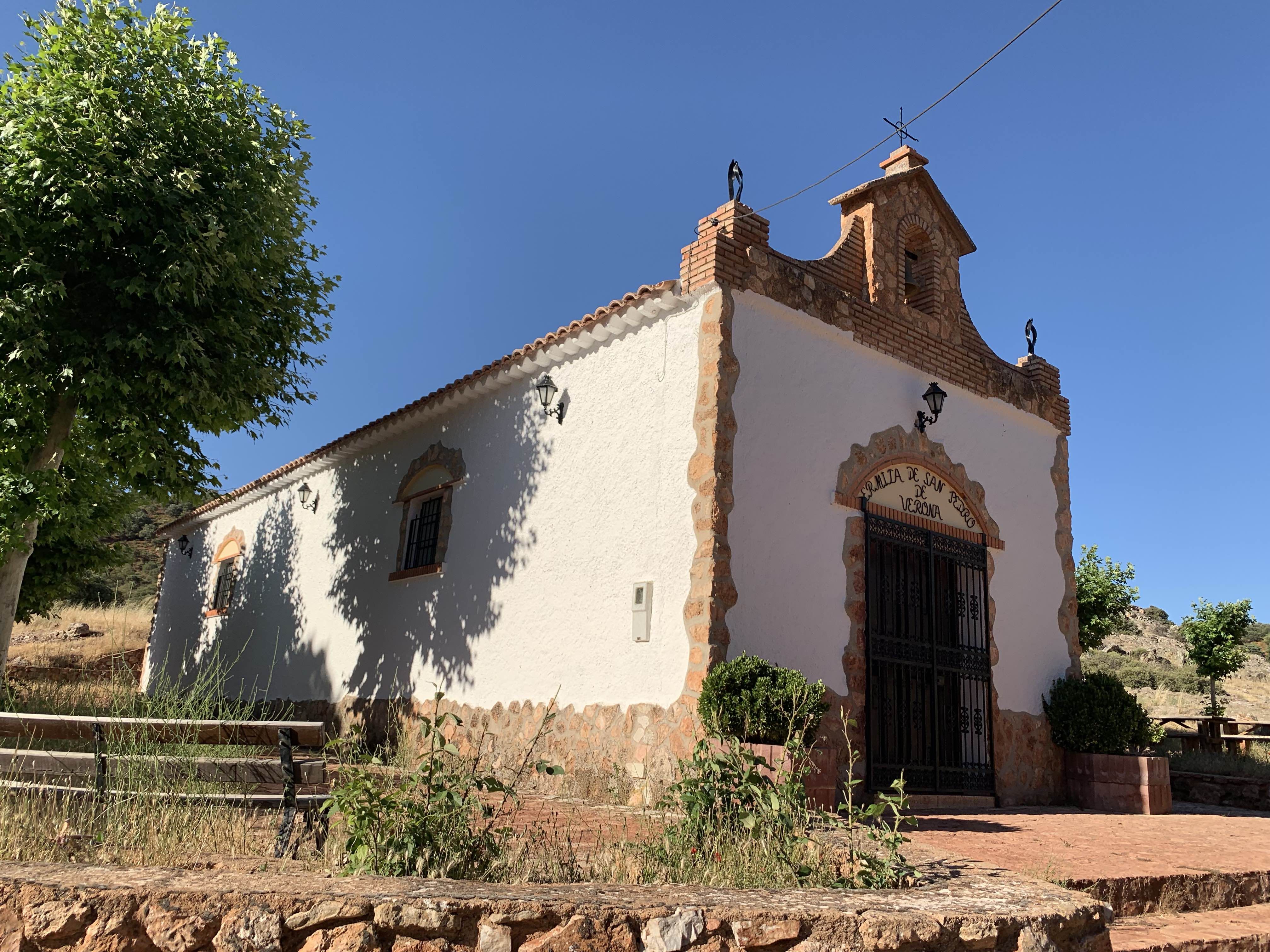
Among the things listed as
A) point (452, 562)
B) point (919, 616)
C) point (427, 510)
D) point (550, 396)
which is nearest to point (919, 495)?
point (919, 616)

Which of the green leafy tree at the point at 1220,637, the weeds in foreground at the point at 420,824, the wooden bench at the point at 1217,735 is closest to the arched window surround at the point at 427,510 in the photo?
the weeds in foreground at the point at 420,824

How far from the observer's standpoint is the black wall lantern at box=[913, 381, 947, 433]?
29.2 feet

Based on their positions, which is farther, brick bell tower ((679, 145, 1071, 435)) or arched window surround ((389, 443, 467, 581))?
arched window surround ((389, 443, 467, 581))

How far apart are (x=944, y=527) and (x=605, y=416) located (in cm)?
360

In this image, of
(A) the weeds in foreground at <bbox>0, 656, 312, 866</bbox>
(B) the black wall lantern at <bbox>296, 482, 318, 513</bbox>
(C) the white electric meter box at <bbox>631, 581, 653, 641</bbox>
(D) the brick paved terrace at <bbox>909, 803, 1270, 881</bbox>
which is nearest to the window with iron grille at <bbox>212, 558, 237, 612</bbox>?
(B) the black wall lantern at <bbox>296, 482, 318, 513</bbox>

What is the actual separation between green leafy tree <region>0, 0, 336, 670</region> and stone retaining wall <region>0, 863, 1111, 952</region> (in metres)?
6.67

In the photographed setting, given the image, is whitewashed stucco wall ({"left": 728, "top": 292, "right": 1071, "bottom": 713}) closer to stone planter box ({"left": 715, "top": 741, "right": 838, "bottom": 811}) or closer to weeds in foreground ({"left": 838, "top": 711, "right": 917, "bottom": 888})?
stone planter box ({"left": 715, "top": 741, "right": 838, "bottom": 811})

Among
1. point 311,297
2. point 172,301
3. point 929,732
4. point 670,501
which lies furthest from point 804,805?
point 311,297

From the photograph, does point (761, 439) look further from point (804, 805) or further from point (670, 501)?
point (804, 805)

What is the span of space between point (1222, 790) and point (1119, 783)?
2616 mm

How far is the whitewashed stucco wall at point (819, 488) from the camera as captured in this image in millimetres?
7348

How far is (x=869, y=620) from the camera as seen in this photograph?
8.16 meters

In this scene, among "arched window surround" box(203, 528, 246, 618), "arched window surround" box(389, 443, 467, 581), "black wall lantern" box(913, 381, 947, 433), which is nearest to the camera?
"black wall lantern" box(913, 381, 947, 433)

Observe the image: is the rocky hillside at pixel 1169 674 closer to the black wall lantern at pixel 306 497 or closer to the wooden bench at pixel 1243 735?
the wooden bench at pixel 1243 735
